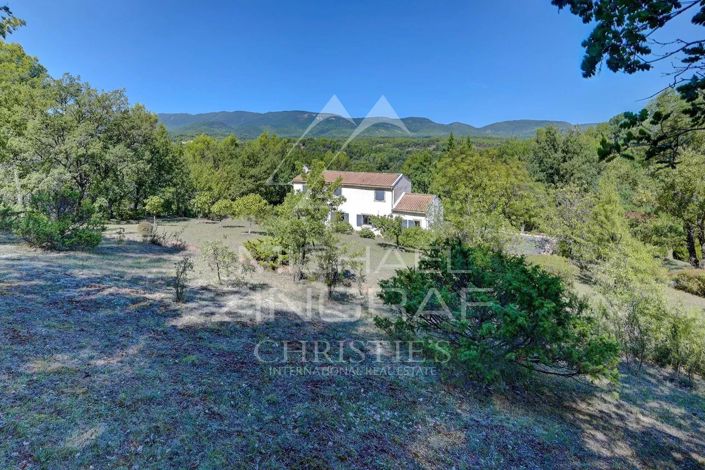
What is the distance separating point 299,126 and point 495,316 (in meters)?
80.0

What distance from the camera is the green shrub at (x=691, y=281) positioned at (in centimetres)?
1631

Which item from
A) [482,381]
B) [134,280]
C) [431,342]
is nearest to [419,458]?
[431,342]

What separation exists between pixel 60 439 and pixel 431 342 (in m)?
4.14

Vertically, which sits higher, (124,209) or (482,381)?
(124,209)

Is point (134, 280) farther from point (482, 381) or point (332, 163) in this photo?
point (332, 163)

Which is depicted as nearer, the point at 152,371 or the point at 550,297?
the point at 152,371

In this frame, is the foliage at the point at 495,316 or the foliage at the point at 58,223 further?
the foliage at the point at 58,223

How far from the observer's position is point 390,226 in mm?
24359

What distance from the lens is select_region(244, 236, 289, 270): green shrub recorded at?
12.8 m

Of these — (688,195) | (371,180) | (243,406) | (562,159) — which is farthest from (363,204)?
(243,406)

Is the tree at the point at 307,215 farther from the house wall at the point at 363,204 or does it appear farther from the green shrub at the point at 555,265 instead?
the house wall at the point at 363,204

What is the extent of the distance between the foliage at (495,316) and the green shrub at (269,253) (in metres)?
7.57

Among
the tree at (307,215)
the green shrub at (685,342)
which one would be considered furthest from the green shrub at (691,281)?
the tree at (307,215)

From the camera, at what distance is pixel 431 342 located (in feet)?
16.9
